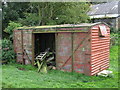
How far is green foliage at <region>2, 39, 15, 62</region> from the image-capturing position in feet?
41.5

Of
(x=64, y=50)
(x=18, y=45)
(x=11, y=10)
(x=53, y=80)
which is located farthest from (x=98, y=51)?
(x=11, y=10)

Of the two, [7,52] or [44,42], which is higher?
[44,42]

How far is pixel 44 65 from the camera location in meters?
11.2

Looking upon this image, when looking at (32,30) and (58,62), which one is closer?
(58,62)

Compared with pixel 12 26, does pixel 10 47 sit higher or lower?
lower

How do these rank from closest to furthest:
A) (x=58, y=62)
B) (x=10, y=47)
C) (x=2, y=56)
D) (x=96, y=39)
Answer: (x=96, y=39)
(x=58, y=62)
(x=2, y=56)
(x=10, y=47)

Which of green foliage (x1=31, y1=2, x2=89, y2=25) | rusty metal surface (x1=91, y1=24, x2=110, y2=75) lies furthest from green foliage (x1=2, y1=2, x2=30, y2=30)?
rusty metal surface (x1=91, y1=24, x2=110, y2=75)

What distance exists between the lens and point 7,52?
12.8m

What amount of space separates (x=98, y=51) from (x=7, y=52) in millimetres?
7383

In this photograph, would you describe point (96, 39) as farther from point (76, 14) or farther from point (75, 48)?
point (76, 14)

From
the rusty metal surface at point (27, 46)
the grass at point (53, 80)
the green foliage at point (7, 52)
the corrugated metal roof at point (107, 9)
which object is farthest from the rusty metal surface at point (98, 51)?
the corrugated metal roof at point (107, 9)

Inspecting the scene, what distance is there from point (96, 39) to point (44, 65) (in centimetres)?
413

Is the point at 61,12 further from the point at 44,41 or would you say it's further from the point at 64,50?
the point at 64,50

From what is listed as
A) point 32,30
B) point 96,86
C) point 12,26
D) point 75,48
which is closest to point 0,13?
point 12,26
